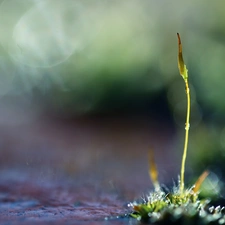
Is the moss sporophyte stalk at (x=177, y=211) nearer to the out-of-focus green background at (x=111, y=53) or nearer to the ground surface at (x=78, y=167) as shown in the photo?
the ground surface at (x=78, y=167)

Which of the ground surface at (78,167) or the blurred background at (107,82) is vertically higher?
the blurred background at (107,82)

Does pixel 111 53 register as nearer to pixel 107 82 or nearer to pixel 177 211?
pixel 107 82

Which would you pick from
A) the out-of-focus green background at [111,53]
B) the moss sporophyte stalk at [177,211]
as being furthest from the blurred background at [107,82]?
the moss sporophyte stalk at [177,211]

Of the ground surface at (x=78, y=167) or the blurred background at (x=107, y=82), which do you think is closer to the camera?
the ground surface at (x=78, y=167)

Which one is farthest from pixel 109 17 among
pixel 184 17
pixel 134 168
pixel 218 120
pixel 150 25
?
pixel 134 168

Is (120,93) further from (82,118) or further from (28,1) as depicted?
(28,1)

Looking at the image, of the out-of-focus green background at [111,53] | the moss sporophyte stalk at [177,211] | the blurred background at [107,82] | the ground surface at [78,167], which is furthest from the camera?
the out-of-focus green background at [111,53]

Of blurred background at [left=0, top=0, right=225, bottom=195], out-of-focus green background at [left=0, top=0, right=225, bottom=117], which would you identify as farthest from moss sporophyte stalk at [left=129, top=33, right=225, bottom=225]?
out-of-focus green background at [left=0, top=0, right=225, bottom=117]

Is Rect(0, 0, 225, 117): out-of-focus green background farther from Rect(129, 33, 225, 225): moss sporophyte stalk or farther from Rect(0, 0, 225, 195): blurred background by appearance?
Rect(129, 33, 225, 225): moss sporophyte stalk
